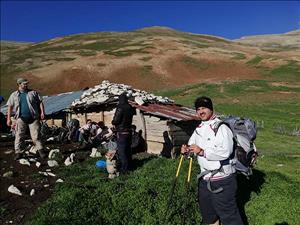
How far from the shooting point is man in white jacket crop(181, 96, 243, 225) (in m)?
6.70

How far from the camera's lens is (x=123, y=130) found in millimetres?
12047

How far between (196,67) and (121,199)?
52133 millimetres

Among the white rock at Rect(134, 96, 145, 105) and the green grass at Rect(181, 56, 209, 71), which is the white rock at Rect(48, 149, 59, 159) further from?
the green grass at Rect(181, 56, 209, 71)

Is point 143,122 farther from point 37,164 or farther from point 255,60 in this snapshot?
point 255,60

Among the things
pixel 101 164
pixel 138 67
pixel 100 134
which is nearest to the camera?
pixel 101 164

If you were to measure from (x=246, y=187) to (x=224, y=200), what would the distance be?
5.07 meters

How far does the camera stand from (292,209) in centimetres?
1023

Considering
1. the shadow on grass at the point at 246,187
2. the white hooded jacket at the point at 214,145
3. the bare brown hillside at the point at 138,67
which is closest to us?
the white hooded jacket at the point at 214,145

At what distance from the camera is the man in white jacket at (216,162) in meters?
6.70

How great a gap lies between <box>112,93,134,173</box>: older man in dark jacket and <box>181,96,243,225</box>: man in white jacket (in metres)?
5.14

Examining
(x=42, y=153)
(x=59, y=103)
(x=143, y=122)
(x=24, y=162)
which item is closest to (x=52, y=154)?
(x=42, y=153)

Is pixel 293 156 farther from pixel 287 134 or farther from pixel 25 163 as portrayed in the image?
pixel 25 163

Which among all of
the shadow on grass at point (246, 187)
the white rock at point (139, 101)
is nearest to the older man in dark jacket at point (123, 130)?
the shadow on grass at point (246, 187)

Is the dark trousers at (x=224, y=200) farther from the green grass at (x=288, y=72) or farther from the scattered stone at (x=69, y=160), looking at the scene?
the green grass at (x=288, y=72)
